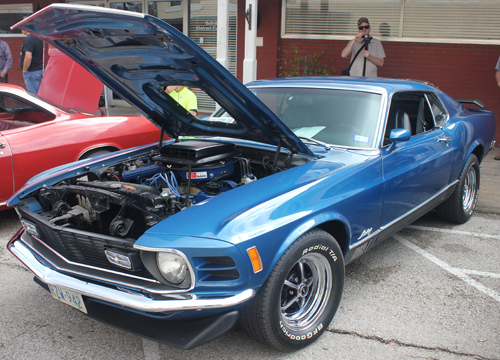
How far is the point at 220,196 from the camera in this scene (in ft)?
8.50

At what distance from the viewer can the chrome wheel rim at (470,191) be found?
483 centimetres

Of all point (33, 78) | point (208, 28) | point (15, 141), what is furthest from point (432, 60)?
point (33, 78)

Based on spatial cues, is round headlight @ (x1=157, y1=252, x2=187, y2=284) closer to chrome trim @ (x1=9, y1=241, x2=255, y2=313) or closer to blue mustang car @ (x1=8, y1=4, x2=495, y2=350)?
blue mustang car @ (x1=8, y1=4, x2=495, y2=350)

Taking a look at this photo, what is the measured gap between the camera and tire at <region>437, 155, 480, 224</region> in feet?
14.8

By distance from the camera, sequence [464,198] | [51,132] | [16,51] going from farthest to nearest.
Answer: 1. [16,51]
2. [464,198]
3. [51,132]

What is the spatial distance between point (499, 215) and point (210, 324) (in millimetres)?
4230

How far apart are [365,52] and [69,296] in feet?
21.2

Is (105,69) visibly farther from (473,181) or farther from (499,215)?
(499,215)

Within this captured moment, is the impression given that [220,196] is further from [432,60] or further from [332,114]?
[432,60]

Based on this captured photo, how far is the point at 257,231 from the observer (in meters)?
2.23

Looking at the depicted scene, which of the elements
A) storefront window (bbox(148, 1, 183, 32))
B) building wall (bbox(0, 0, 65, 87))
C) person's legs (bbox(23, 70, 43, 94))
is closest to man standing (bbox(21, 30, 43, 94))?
person's legs (bbox(23, 70, 43, 94))

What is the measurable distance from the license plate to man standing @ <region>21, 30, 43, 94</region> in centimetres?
680

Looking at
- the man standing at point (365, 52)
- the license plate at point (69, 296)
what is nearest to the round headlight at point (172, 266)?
the license plate at point (69, 296)

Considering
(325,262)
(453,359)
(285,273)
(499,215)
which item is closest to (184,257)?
(285,273)
